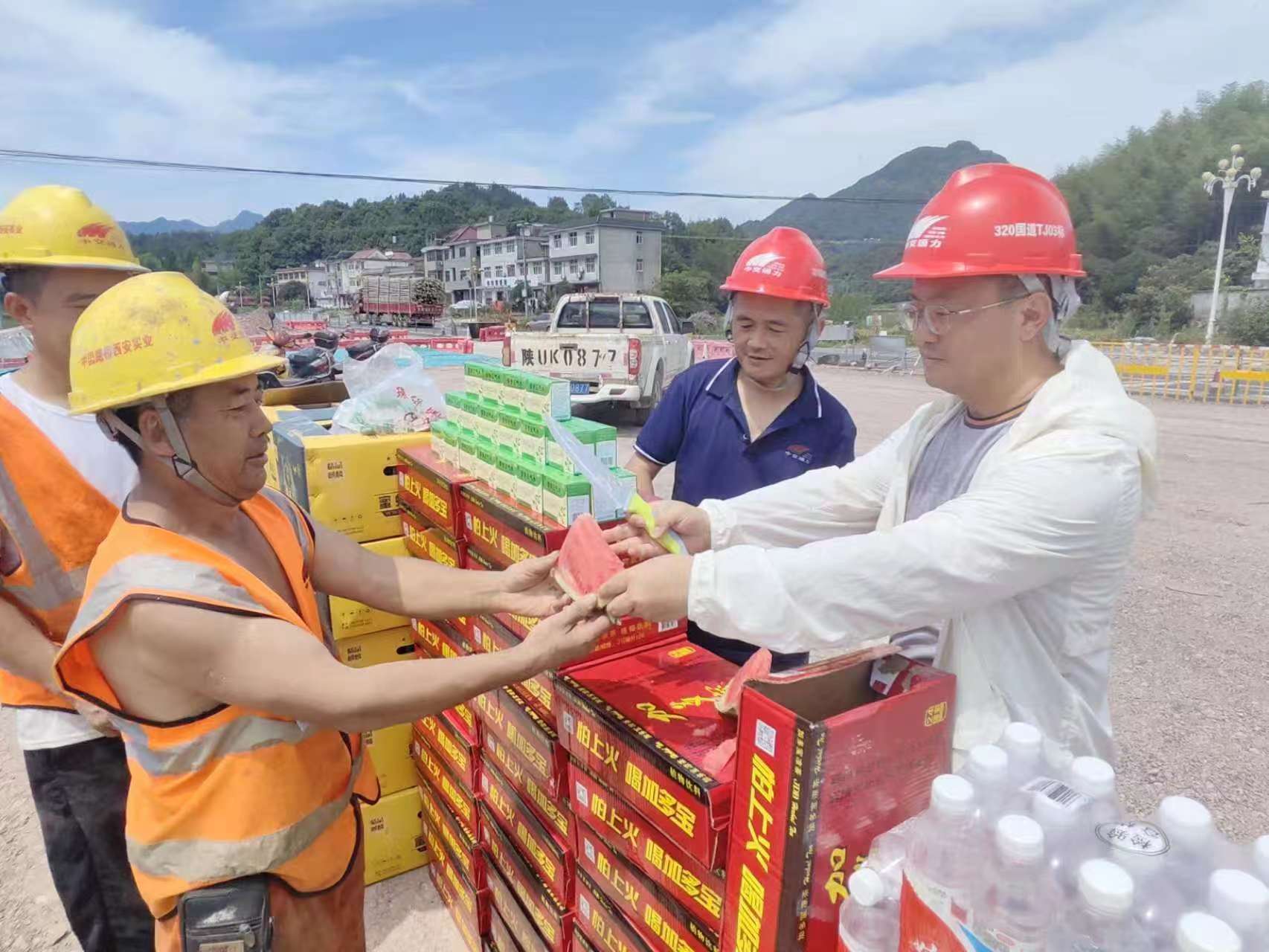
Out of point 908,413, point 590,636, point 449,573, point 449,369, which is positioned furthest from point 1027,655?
point 449,369

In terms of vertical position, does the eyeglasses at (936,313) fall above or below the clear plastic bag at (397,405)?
above

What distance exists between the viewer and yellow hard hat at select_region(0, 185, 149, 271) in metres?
2.12

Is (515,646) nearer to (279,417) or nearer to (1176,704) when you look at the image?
(279,417)

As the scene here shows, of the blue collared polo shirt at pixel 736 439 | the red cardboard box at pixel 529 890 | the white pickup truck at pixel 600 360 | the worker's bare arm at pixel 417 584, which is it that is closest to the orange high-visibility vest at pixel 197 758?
the worker's bare arm at pixel 417 584

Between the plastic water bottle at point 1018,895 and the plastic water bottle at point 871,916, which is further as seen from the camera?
the plastic water bottle at point 871,916

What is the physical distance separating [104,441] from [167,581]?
3.18 feet

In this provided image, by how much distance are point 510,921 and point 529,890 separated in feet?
Answer: 1.07

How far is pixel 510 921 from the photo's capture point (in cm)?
249

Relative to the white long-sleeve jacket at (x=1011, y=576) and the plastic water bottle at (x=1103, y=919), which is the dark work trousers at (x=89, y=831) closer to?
the white long-sleeve jacket at (x=1011, y=576)

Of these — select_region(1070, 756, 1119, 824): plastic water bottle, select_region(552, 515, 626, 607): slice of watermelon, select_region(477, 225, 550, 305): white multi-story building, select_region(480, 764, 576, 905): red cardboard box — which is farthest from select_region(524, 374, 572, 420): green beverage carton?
select_region(477, 225, 550, 305): white multi-story building

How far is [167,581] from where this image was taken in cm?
147

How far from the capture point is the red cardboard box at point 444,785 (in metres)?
2.66

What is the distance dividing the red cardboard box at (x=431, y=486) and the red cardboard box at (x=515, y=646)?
349 millimetres

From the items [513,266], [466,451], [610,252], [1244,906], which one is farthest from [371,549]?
[513,266]
